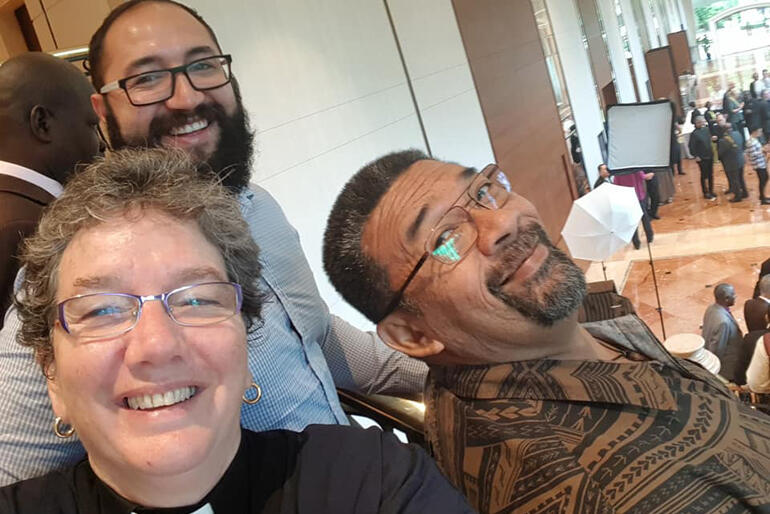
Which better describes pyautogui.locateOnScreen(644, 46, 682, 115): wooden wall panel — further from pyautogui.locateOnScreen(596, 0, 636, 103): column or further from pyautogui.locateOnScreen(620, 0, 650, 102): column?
pyautogui.locateOnScreen(596, 0, 636, 103): column

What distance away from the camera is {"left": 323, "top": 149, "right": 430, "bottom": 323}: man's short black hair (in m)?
1.40

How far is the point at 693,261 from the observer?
1048cm

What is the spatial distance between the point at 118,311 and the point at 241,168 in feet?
2.67

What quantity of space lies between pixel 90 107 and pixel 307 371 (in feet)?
3.71

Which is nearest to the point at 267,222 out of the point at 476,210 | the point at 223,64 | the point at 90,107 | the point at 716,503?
the point at 223,64

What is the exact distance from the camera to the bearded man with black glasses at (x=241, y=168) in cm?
137

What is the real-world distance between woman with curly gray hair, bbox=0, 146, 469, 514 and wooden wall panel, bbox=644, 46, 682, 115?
21.8 m

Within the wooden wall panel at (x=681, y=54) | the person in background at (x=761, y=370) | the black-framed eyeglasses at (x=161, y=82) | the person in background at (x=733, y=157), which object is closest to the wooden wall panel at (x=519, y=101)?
the person in background at (x=761, y=370)

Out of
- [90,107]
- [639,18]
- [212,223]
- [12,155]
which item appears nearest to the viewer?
[212,223]

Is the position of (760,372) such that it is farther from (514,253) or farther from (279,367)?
(279,367)

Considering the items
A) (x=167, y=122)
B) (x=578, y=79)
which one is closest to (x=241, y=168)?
(x=167, y=122)

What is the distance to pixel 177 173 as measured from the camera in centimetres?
102

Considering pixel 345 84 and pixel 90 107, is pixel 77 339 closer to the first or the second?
pixel 90 107

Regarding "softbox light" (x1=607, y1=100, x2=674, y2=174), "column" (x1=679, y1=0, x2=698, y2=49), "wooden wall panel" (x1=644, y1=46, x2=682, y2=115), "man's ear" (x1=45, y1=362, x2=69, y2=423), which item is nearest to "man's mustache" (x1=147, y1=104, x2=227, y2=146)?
"man's ear" (x1=45, y1=362, x2=69, y2=423)
